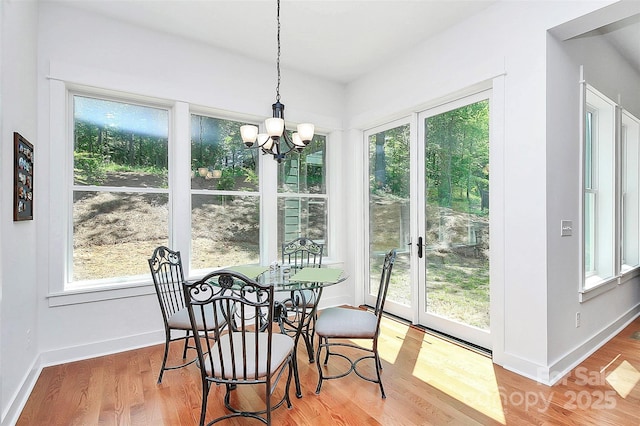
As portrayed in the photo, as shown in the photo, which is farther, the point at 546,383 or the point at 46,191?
the point at 46,191

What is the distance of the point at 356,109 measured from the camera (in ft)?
14.0

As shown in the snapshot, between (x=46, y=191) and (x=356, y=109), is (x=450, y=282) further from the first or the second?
(x=46, y=191)

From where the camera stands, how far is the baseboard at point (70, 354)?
2073 millimetres

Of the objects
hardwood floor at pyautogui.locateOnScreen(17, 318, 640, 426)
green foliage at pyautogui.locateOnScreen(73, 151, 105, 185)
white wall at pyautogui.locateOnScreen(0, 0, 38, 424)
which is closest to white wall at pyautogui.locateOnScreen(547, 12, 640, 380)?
hardwood floor at pyautogui.locateOnScreen(17, 318, 640, 426)

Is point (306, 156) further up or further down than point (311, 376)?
further up

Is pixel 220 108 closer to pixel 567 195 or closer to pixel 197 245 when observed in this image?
pixel 197 245

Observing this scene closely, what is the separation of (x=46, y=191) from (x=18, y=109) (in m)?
0.79

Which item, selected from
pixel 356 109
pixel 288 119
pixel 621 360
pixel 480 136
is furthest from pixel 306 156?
pixel 621 360

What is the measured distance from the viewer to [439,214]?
340 cm

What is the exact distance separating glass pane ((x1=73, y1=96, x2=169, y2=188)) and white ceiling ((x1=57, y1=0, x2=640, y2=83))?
83 cm

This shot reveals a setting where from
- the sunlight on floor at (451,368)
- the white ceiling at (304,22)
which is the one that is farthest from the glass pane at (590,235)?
the white ceiling at (304,22)

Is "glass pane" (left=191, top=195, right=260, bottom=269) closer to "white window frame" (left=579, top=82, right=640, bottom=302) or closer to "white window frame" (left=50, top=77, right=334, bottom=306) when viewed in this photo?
"white window frame" (left=50, top=77, right=334, bottom=306)

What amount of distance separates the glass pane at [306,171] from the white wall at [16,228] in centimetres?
243

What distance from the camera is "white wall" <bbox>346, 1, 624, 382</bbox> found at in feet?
7.91
